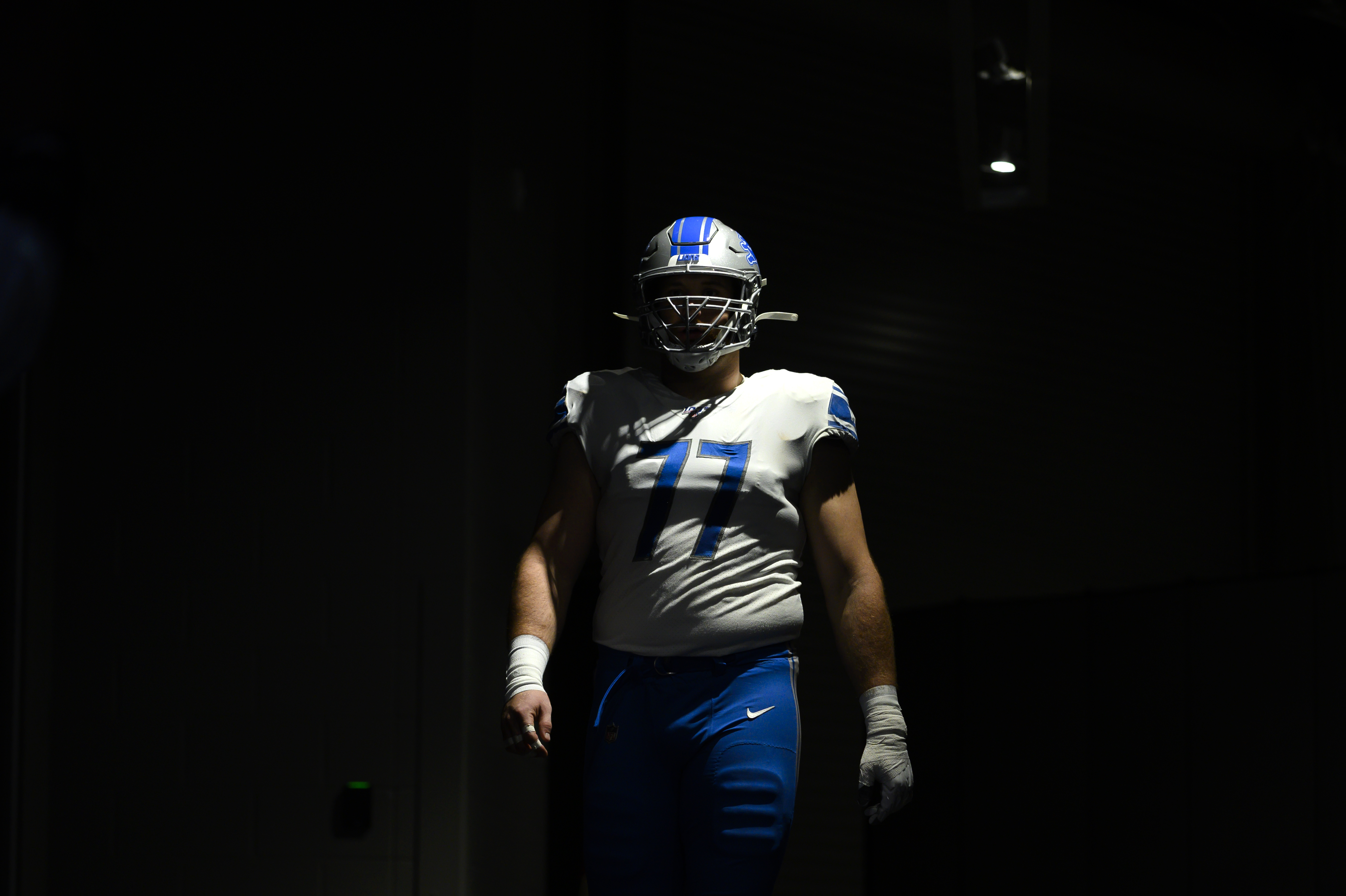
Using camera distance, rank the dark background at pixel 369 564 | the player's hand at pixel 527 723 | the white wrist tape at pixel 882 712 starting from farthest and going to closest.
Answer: the dark background at pixel 369 564, the white wrist tape at pixel 882 712, the player's hand at pixel 527 723

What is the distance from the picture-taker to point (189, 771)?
3.79 meters

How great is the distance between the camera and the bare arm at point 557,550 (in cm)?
235

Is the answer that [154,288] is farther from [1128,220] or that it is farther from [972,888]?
[1128,220]

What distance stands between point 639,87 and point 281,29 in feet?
9.36

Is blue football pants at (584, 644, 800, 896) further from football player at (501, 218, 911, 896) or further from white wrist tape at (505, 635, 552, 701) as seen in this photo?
white wrist tape at (505, 635, 552, 701)

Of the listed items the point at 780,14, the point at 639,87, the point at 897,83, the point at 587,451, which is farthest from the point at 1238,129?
the point at 587,451

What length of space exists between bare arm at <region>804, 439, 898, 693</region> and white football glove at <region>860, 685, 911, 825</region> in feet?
0.23

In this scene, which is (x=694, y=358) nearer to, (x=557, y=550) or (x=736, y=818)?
(x=557, y=550)

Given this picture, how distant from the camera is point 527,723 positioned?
2174 mm

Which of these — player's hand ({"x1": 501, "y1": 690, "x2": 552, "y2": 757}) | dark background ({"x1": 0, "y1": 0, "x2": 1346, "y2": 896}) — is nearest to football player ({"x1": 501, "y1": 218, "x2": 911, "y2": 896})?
player's hand ({"x1": 501, "y1": 690, "x2": 552, "y2": 757})

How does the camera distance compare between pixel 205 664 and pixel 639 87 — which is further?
pixel 639 87

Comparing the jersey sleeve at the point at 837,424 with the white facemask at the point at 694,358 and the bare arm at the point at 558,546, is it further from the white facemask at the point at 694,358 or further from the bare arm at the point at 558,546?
the bare arm at the point at 558,546

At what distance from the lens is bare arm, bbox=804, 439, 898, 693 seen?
2.36 meters

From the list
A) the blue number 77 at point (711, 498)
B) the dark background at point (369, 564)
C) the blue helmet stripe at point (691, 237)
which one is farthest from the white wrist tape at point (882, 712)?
the dark background at point (369, 564)
